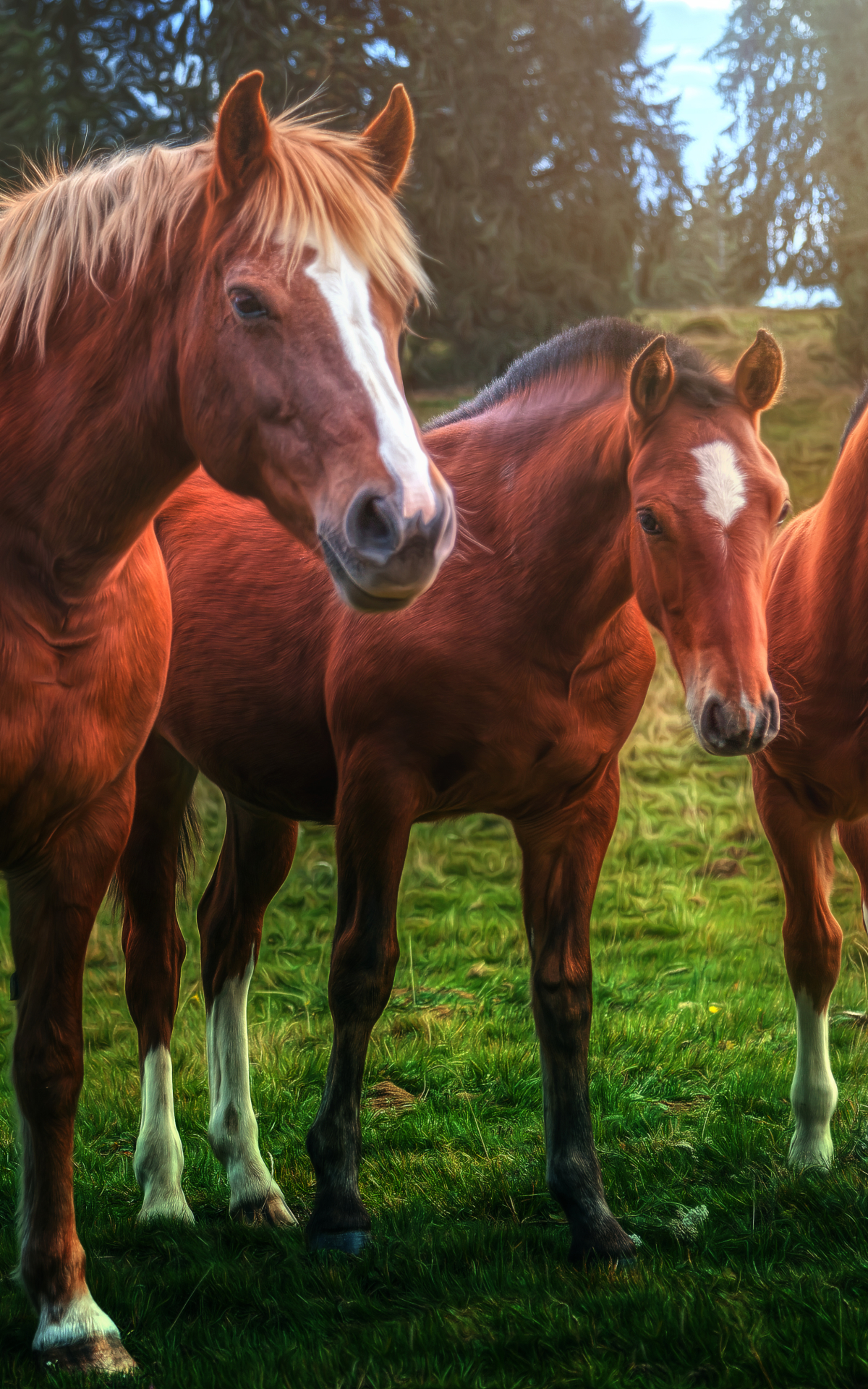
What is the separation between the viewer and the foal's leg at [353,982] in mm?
3195

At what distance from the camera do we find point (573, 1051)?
3.37 meters

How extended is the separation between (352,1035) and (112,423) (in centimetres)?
176

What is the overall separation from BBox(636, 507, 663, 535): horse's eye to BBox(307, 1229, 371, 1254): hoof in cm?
202

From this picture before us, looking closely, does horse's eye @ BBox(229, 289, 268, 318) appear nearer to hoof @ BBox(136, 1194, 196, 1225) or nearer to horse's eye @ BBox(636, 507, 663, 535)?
horse's eye @ BBox(636, 507, 663, 535)

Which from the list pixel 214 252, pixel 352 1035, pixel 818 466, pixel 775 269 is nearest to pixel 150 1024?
pixel 352 1035

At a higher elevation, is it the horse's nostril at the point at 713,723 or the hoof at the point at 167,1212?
the horse's nostril at the point at 713,723

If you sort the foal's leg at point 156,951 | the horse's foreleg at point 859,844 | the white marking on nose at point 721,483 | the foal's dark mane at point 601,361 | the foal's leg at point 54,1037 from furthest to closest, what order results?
the horse's foreleg at point 859,844 < the foal's leg at point 156,951 < the foal's dark mane at point 601,361 < the white marking on nose at point 721,483 < the foal's leg at point 54,1037

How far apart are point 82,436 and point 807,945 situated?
110 inches

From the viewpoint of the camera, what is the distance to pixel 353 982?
3250 mm

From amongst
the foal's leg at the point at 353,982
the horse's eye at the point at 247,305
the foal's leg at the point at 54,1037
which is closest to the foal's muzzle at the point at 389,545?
the horse's eye at the point at 247,305

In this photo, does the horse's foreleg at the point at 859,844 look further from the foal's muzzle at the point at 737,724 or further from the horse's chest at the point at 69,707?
the horse's chest at the point at 69,707

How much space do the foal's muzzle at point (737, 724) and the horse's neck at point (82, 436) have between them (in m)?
1.33

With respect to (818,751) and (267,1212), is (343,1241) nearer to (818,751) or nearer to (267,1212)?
(267,1212)

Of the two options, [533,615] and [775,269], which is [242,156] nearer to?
[533,615]
